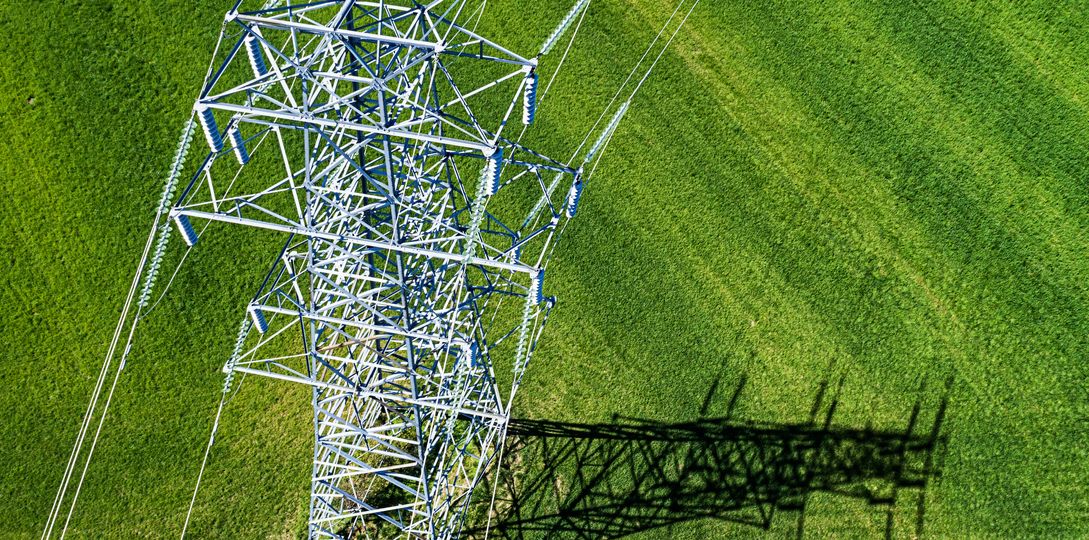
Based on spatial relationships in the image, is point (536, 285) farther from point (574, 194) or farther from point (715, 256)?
point (715, 256)

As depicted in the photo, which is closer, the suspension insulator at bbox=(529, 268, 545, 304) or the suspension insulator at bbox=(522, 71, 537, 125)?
the suspension insulator at bbox=(522, 71, 537, 125)

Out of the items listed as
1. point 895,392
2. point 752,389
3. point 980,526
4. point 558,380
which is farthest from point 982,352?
point 558,380

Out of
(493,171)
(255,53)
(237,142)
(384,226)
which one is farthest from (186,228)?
(493,171)

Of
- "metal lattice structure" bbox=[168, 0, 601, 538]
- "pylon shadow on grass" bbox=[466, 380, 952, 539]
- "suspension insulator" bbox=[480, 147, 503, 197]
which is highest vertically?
"suspension insulator" bbox=[480, 147, 503, 197]

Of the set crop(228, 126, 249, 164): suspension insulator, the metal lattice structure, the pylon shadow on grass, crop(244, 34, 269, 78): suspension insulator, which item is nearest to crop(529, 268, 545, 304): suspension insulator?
the metal lattice structure

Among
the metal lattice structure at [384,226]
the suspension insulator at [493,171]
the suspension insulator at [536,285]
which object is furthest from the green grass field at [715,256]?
the suspension insulator at [493,171]

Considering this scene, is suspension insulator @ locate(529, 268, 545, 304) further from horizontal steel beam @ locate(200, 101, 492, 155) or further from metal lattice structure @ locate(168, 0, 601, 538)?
horizontal steel beam @ locate(200, 101, 492, 155)
